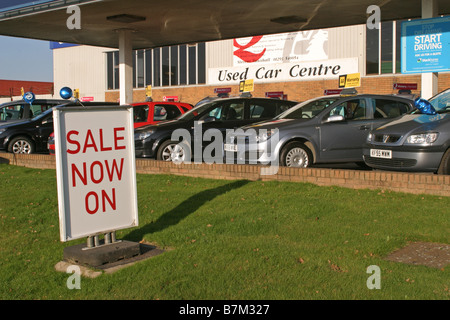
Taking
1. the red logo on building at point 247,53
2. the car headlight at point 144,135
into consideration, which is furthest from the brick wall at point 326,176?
the red logo on building at point 247,53

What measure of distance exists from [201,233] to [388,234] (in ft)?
6.81

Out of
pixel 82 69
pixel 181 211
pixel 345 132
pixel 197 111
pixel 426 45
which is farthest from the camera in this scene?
pixel 82 69

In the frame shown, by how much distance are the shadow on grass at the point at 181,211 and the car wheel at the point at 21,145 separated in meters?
9.54

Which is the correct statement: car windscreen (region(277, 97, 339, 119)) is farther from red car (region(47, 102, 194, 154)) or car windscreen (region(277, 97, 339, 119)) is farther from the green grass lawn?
red car (region(47, 102, 194, 154))

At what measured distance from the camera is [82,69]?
1870 inches

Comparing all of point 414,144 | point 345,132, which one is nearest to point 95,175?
point 414,144

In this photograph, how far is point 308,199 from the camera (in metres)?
7.76

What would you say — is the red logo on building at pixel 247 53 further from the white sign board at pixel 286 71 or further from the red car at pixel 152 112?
the red car at pixel 152 112

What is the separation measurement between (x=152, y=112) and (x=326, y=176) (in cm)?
772

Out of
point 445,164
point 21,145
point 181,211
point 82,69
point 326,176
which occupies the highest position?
point 82,69

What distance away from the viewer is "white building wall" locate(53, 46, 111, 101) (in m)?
46.0

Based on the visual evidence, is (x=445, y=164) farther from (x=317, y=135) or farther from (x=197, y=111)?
(x=197, y=111)

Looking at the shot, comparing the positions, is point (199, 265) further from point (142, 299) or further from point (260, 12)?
point (260, 12)

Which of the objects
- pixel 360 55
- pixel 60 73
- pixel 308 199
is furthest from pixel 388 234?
pixel 60 73
